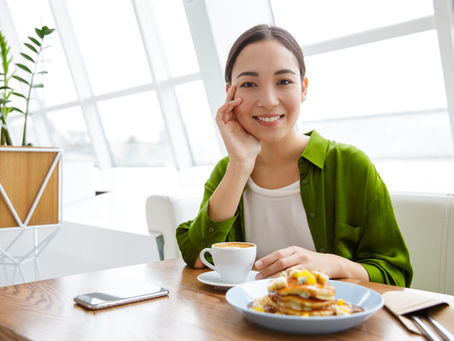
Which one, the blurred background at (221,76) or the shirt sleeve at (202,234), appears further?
the blurred background at (221,76)

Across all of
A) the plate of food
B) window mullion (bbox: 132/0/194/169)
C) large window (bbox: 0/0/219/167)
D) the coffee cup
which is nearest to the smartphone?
the coffee cup

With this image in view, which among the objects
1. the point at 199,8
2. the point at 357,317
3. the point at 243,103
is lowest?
the point at 357,317

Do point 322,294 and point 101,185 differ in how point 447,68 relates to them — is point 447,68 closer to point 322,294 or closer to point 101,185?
point 322,294

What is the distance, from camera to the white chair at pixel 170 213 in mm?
1942

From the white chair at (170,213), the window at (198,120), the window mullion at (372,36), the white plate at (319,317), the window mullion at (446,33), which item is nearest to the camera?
the white plate at (319,317)

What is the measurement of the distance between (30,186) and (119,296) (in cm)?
194

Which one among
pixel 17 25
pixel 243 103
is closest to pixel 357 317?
pixel 243 103

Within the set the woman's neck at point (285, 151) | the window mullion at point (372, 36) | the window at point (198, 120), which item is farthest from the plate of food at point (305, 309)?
the window at point (198, 120)

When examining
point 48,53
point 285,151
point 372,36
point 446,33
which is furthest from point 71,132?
point 285,151

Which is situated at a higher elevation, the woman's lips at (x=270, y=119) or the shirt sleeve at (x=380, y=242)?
the woman's lips at (x=270, y=119)

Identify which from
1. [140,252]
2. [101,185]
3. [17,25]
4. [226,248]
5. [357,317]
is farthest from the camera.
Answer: [17,25]

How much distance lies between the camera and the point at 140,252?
11.0 feet

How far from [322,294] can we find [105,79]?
510 centimetres

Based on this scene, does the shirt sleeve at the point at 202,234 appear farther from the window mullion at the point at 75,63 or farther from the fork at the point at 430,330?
the window mullion at the point at 75,63
